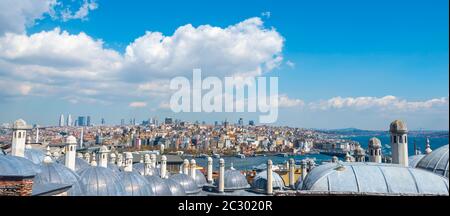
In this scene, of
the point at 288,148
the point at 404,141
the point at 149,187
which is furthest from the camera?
the point at 288,148

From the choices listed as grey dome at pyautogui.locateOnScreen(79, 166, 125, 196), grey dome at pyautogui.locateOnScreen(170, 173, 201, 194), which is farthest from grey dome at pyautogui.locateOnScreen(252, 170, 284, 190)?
grey dome at pyautogui.locateOnScreen(79, 166, 125, 196)

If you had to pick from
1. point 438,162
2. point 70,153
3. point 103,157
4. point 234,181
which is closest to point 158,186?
point 70,153

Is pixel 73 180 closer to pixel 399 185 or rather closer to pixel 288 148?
pixel 399 185

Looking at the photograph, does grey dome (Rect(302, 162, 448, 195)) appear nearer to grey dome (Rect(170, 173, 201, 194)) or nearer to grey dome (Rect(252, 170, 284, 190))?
grey dome (Rect(170, 173, 201, 194))

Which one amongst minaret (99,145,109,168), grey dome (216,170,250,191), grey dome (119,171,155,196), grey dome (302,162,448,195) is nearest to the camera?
grey dome (302,162,448,195)
